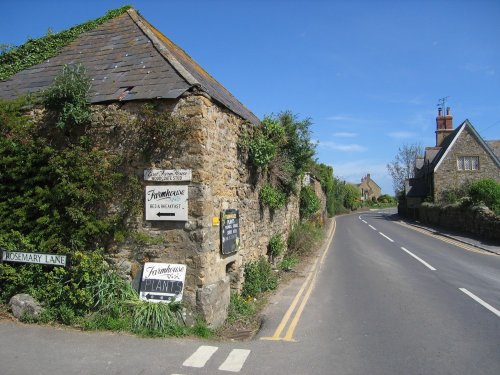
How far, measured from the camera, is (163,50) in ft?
26.4

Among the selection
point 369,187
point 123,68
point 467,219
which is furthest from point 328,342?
point 369,187

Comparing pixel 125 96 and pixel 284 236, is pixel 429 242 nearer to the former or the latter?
pixel 284 236

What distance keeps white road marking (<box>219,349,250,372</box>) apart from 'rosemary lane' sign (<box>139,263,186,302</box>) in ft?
4.76

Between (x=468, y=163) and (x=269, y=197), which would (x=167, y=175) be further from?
(x=468, y=163)

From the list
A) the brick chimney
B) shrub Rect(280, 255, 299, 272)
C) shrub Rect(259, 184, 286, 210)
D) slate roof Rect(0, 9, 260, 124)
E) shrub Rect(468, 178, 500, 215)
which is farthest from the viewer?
the brick chimney

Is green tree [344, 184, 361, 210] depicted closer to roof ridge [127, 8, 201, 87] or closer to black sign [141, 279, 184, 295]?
roof ridge [127, 8, 201, 87]

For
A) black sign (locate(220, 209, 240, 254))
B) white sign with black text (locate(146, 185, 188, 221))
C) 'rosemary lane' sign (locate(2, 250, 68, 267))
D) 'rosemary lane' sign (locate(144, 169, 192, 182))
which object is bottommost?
'rosemary lane' sign (locate(2, 250, 68, 267))

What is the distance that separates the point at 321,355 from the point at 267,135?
6.18 meters

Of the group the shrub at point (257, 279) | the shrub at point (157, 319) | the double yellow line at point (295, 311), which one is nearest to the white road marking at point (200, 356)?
the shrub at point (157, 319)

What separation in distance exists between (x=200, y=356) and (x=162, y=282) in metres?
1.66

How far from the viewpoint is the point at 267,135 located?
34.1ft

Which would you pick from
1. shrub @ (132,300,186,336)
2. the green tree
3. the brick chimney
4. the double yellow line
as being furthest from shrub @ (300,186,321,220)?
the green tree

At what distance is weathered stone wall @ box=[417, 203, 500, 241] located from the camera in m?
20.7

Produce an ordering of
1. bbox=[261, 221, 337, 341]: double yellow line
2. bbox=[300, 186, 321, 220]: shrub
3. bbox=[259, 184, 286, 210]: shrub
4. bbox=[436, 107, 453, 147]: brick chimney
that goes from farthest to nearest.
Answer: bbox=[436, 107, 453, 147]: brick chimney → bbox=[300, 186, 321, 220]: shrub → bbox=[259, 184, 286, 210]: shrub → bbox=[261, 221, 337, 341]: double yellow line
